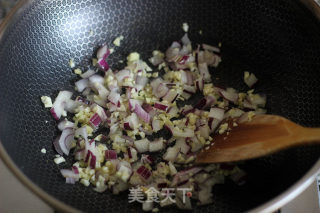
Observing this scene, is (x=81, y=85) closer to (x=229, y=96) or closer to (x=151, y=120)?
(x=151, y=120)

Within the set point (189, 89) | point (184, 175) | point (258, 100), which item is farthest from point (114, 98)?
point (258, 100)

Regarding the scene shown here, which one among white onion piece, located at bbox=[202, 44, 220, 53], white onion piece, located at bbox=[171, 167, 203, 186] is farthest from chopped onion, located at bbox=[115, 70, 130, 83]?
white onion piece, located at bbox=[171, 167, 203, 186]

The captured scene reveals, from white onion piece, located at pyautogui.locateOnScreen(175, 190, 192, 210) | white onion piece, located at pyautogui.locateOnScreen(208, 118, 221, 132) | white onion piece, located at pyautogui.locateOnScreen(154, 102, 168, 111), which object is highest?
white onion piece, located at pyautogui.locateOnScreen(154, 102, 168, 111)

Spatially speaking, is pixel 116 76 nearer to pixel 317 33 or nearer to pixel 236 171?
pixel 236 171

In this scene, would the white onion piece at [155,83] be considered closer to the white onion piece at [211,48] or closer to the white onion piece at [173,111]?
the white onion piece at [173,111]

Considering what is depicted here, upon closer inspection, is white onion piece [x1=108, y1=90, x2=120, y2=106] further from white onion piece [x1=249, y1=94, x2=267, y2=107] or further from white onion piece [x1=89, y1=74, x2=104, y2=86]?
white onion piece [x1=249, y1=94, x2=267, y2=107]

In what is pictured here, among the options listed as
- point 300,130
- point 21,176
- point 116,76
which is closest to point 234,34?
point 116,76
